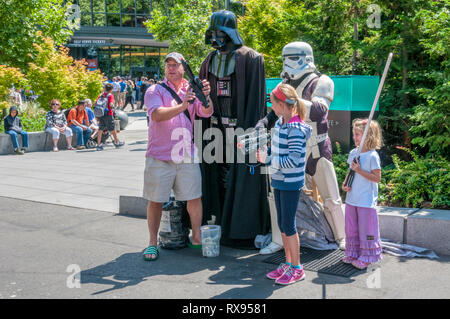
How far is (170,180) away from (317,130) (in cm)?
154

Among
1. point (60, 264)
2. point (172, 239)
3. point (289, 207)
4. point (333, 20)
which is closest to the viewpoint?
point (289, 207)

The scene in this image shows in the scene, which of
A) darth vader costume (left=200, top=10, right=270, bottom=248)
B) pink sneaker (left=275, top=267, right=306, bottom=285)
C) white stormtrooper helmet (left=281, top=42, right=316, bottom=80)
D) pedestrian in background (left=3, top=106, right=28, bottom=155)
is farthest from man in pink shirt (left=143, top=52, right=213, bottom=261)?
pedestrian in background (left=3, top=106, right=28, bottom=155)

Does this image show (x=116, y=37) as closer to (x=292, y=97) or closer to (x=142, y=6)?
(x=142, y=6)

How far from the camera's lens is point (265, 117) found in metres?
5.25

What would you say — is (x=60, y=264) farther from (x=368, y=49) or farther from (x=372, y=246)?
(x=368, y=49)

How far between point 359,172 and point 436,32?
304cm

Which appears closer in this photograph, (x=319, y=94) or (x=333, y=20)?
(x=319, y=94)

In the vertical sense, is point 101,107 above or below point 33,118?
above

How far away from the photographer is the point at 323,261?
4961 mm

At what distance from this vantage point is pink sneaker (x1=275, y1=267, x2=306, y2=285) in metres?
4.36

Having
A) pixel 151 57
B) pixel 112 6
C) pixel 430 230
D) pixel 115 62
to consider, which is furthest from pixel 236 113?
pixel 151 57

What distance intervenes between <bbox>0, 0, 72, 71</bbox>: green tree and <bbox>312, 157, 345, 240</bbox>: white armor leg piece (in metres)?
13.7
